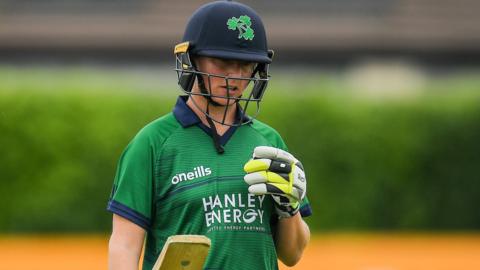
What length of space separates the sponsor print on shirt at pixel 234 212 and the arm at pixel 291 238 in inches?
6.0

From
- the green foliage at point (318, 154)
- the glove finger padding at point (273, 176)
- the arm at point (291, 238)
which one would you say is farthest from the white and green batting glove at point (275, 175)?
the green foliage at point (318, 154)

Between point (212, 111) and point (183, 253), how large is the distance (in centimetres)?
72

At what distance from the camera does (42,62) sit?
29.1 meters

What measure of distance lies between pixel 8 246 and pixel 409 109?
6122mm

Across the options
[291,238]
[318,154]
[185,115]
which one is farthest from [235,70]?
[318,154]

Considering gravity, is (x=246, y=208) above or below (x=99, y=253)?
above

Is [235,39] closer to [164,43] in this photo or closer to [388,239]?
[388,239]

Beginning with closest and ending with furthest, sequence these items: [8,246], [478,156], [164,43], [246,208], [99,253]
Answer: [246,208] < [99,253] < [8,246] < [478,156] < [164,43]

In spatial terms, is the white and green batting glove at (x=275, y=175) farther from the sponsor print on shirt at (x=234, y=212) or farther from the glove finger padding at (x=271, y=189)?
the sponsor print on shirt at (x=234, y=212)

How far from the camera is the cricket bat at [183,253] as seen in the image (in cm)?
428

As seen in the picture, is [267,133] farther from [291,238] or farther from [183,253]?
[183,253]

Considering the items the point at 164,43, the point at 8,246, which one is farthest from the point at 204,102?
the point at 164,43

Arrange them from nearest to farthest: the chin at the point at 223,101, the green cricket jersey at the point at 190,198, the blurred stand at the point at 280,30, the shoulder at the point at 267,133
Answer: the green cricket jersey at the point at 190,198 → the chin at the point at 223,101 → the shoulder at the point at 267,133 → the blurred stand at the point at 280,30

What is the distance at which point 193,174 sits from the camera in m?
4.60
